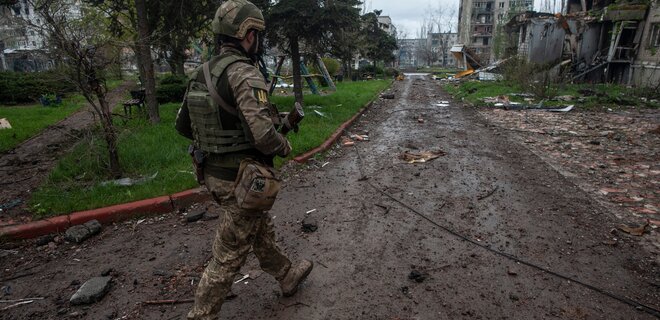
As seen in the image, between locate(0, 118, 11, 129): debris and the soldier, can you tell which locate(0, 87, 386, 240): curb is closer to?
the soldier

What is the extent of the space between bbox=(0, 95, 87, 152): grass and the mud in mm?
161

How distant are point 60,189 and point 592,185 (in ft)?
22.2

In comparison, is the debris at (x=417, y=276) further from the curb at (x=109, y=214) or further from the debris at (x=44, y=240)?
the debris at (x=44, y=240)

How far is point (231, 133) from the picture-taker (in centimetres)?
224

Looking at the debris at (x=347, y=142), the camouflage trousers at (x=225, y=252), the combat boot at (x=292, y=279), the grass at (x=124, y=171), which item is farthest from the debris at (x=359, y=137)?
the camouflage trousers at (x=225, y=252)

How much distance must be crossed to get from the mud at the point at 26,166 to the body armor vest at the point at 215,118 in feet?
9.87

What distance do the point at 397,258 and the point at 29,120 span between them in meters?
11.0

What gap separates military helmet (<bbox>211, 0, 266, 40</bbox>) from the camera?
2.22 m

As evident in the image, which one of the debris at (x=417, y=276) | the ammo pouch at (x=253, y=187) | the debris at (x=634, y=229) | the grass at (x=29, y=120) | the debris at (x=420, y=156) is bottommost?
the debris at (x=417, y=276)

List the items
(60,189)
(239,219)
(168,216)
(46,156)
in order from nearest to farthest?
(239,219) < (168,216) < (60,189) < (46,156)

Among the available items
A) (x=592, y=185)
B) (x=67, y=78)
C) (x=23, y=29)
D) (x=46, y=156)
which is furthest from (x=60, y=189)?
(x=592, y=185)

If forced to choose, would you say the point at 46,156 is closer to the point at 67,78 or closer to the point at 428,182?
the point at 67,78

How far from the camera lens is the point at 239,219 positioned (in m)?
2.25

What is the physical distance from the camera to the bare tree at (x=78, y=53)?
4.30 m
